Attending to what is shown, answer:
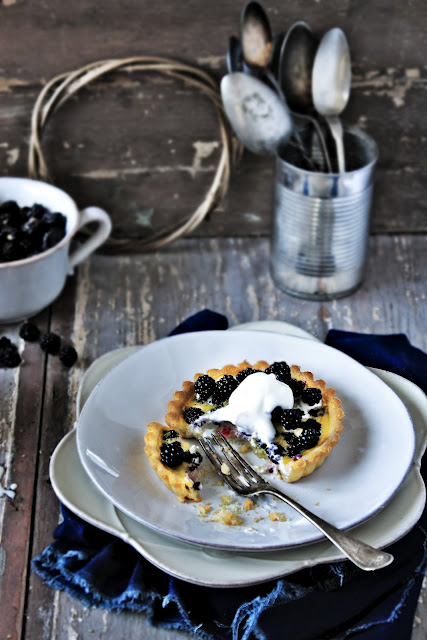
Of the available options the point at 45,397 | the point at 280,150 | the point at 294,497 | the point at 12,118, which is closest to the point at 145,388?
the point at 45,397

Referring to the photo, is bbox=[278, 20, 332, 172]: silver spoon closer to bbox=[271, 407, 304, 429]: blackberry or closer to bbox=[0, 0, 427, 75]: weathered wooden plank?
bbox=[0, 0, 427, 75]: weathered wooden plank

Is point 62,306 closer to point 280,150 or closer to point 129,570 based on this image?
point 280,150

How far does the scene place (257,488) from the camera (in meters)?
1.14

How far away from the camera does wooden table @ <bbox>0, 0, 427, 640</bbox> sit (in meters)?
1.56

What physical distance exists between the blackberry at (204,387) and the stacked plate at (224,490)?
0.08m

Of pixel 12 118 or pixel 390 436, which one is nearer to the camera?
pixel 390 436

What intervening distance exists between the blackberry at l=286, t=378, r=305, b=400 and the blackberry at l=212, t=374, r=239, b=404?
9cm

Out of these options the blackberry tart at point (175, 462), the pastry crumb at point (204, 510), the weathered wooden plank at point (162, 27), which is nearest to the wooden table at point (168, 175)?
the weathered wooden plank at point (162, 27)

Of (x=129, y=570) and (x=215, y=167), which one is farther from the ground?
(x=215, y=167)

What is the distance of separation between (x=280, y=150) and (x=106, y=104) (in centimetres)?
39

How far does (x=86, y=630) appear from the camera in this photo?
3.48 ft

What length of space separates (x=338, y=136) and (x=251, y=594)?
36.7 inches

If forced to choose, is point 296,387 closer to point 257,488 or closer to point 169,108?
point 257,488

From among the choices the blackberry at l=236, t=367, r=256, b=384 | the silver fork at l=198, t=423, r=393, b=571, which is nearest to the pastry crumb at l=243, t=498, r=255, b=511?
the silver fork at l=198, t=423, r=393, b=571
